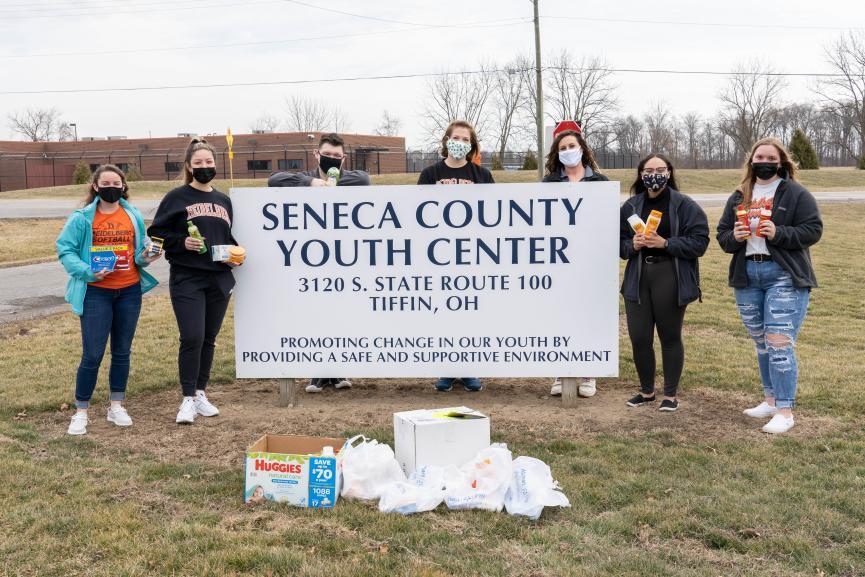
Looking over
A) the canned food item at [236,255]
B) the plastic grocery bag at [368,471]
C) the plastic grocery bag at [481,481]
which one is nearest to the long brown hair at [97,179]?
the canned food item at [236,255]

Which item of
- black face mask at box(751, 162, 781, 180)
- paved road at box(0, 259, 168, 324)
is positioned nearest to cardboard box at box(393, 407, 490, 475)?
black face mask at box(751, 162, 781, 180)

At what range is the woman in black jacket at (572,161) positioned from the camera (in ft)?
20.0

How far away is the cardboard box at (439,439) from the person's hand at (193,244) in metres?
1.97

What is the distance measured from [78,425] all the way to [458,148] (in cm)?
330

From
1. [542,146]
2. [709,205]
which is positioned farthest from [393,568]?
[709,205]

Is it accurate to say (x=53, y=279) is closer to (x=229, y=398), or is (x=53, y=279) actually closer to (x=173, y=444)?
(x=229, y=398)

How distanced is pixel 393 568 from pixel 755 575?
4.87 feet

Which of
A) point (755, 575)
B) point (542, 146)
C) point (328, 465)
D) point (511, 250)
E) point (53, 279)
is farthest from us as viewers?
point (542, 146)

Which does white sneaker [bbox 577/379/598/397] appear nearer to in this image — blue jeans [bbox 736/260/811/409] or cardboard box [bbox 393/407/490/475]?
blue jeans [bbox 736/260/811/409]

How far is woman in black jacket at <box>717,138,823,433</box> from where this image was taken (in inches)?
212

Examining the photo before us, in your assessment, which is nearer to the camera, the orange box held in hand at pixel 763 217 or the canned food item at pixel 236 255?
the orange box held in hand at pixel 763 217

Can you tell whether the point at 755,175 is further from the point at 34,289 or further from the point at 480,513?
the point at 34,289

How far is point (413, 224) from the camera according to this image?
606cm

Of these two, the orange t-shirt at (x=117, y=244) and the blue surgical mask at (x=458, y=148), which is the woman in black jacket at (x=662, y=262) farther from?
the orange t-shirt at (x=117, y=244)
